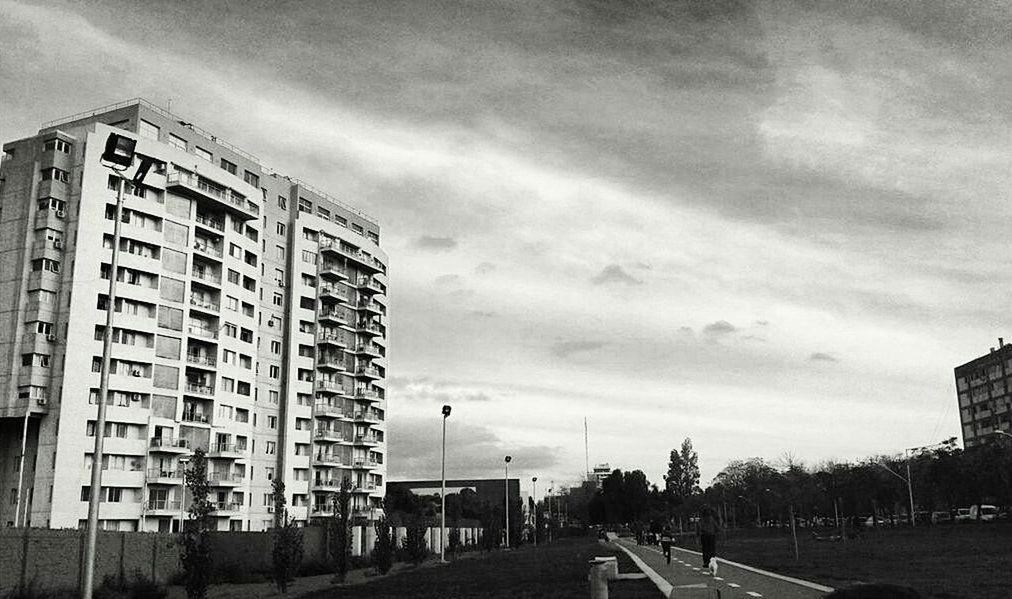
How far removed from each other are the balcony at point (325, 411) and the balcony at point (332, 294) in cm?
1191

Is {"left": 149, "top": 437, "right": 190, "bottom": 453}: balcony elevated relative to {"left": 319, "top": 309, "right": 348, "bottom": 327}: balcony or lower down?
lower down

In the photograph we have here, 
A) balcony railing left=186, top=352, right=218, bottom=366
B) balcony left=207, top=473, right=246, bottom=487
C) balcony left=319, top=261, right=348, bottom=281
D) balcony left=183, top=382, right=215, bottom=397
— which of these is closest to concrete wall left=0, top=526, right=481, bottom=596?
balcony left=183, top=382, right=215, bottom=397

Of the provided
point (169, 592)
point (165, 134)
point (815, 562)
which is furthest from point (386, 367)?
point (815, 562)

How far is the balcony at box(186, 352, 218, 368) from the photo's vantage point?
251ft

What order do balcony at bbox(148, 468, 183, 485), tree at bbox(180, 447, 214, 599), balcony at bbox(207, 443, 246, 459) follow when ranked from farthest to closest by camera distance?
balcony at bbox(207, 443, 246, 459), balcony at bbox(148, 468, 183, 485), tree at bbox(180, 447, 214, 599)

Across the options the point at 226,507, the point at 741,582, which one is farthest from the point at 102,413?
the point at 226,507

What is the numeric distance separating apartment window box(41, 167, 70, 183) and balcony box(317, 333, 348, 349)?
33677mm

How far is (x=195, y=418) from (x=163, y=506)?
27.1ft

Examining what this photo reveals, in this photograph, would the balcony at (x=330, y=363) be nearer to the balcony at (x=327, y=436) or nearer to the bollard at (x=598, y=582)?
the balcony at (x=327, y=436)

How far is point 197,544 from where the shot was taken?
101 ft

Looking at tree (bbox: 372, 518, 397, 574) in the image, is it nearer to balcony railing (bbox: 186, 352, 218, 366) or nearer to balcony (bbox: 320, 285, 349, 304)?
→ balcony railing (bbox: 186, 352, 218, 366)

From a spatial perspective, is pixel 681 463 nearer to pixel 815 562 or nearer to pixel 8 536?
pixel 815 562

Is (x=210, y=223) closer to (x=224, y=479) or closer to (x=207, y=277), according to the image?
(x=207, y=277)

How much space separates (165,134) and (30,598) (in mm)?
57183
